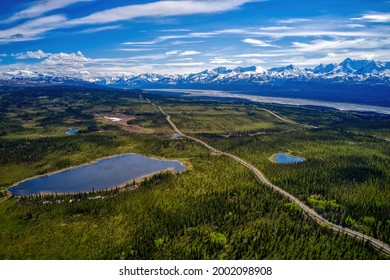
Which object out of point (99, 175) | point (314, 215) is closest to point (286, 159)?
point (314, 215)

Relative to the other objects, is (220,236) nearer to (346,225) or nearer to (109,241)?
(109,241)

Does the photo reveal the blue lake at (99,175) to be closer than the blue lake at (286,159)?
Yes

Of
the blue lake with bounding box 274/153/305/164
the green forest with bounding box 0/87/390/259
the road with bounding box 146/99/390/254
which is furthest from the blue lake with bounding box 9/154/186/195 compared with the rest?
the blue lake with bounding box 274/153/305/164

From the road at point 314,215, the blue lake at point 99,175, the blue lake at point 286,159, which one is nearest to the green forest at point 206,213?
the road at point 314,215

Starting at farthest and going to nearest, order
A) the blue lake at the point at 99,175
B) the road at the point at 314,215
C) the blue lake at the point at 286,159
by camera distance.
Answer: the blue lake at the point at 286,159 → the blue lake at the point at 99,175 → the road at the point at 314,215

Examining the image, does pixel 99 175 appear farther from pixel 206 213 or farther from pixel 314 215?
pixel 314 215

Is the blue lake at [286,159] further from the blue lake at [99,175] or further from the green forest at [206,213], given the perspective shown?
the blue lake at [99,175]

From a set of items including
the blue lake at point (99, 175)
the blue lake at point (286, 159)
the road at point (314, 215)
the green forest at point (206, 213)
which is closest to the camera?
the green forest at point (206, 213)
